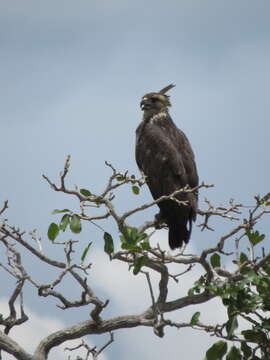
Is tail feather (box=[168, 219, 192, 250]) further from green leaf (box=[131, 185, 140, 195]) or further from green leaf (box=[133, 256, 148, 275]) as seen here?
green leaf (box=[133, 256, 148, 275])

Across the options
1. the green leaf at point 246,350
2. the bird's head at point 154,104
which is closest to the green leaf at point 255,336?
the green leaf at point 246,350

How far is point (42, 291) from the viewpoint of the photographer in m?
4.64

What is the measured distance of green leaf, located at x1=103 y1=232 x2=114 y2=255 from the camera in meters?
4.57

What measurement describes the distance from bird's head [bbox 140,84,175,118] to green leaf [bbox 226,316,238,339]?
3.60 meters

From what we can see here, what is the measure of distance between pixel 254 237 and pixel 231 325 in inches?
27.4

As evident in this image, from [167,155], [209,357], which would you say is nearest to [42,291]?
[209,357]

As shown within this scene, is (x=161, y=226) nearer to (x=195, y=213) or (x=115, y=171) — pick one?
(x=195, y=213)

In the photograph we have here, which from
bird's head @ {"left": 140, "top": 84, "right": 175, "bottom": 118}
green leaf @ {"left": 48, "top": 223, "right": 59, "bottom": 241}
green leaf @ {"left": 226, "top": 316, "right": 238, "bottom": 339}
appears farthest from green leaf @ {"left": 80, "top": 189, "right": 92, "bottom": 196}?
bird's head @ {"left": 140, "top": 84, "right": 175, "bottom": 118}

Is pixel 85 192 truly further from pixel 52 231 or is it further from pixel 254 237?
pixel 254 237

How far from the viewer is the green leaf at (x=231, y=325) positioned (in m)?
4.45

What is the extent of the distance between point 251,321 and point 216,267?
51 centimetres

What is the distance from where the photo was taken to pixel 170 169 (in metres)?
6.52

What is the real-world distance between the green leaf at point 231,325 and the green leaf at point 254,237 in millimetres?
611

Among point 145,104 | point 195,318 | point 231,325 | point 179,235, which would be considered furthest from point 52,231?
point 145,104
